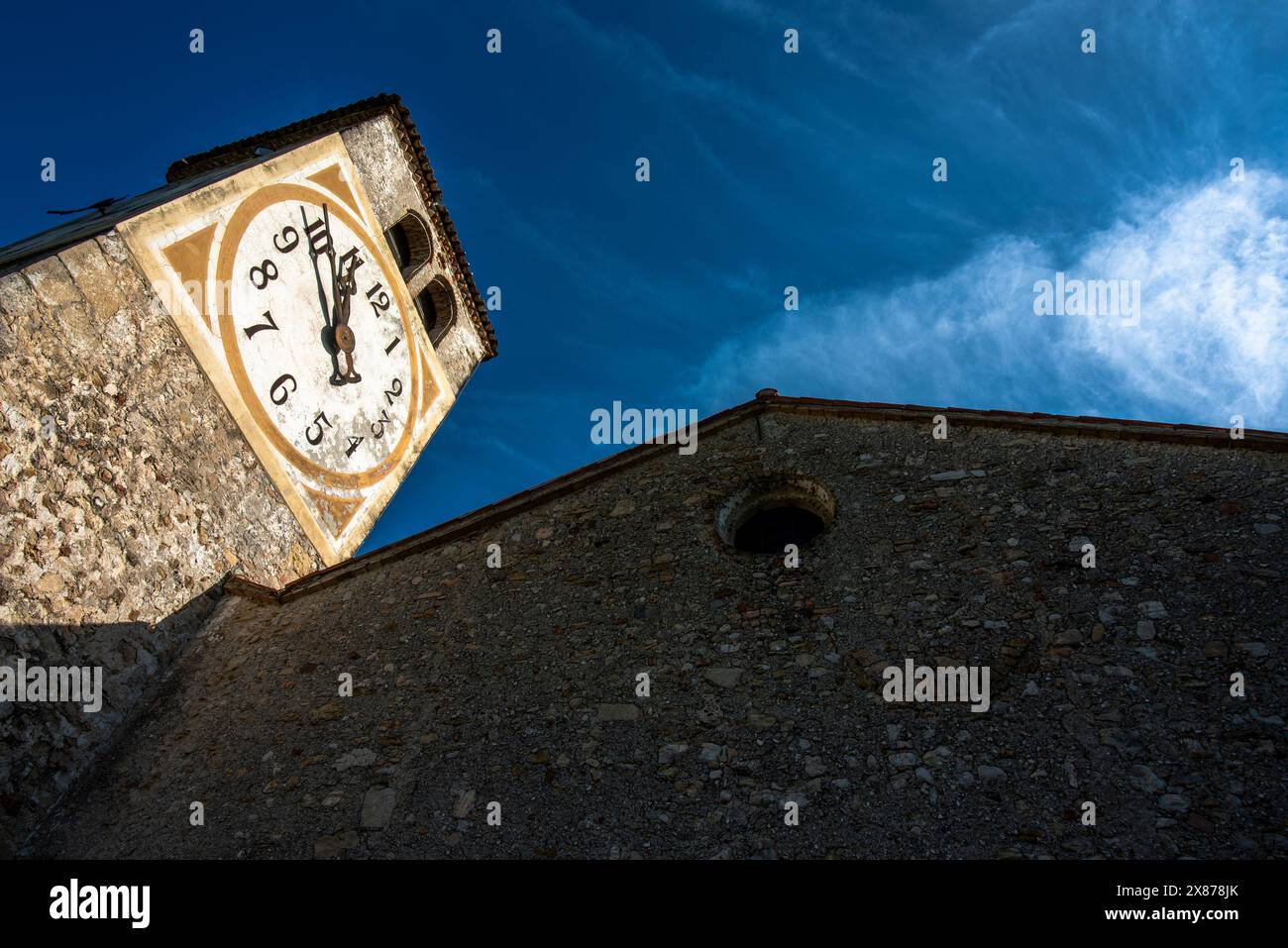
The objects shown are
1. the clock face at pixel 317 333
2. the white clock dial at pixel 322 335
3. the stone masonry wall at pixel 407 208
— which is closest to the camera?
the clock face at pixel 317 333

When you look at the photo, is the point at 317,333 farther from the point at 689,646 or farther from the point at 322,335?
the point at 689,646

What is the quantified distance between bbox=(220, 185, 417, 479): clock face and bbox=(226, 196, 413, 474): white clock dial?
13 millimetres

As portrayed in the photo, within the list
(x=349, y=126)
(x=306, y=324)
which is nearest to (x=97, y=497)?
(x=306, y=324)

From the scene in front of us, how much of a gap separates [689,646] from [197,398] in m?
4.96

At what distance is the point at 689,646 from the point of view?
4.89 m

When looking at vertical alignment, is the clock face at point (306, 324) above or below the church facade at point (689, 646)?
above

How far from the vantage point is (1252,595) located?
4105 millimetres

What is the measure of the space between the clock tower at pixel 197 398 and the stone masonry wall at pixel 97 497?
2cm

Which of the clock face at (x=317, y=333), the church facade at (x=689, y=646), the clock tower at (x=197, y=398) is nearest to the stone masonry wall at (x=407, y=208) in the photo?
the clock tower at (x=197, y=398)

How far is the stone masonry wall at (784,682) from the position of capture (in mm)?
3711

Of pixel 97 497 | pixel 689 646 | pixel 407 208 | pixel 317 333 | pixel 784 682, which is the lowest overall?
pixel 784 682

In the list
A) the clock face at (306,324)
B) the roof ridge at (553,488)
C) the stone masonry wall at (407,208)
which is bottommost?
the roof ridge at (553,488)

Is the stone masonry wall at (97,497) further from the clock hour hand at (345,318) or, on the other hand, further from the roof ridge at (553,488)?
the clock hour hand at (345,318)

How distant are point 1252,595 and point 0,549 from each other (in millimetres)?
6818
